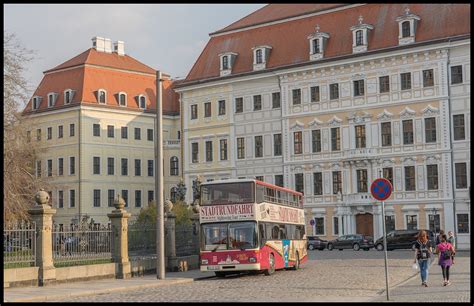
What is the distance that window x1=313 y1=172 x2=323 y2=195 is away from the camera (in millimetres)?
67000

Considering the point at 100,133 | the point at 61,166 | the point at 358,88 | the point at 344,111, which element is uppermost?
the point at 358,88

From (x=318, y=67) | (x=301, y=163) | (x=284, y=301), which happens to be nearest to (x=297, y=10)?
(x=318, y=67)

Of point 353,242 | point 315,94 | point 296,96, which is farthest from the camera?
point 296,96

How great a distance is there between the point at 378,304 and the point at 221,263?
12152 mm

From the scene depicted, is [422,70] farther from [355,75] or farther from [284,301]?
[284,301]

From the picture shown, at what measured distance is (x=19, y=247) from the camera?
2484 centimetres

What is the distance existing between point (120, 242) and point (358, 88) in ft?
129

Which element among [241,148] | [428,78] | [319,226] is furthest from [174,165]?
[428,78]

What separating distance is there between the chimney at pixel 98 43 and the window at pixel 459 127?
44.1 metres

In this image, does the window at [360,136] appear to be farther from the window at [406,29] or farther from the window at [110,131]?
the window at [110,131]

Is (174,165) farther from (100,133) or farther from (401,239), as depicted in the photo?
(401,239)

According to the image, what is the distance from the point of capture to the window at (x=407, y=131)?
206ft

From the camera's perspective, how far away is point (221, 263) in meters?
29.7

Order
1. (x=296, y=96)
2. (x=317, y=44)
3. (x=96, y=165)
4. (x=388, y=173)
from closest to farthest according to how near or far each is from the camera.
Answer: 1. (x=388, y=173)
2. (x=317, y=44)
3. (x=296, y=96)
4. (x=96, y=165)
